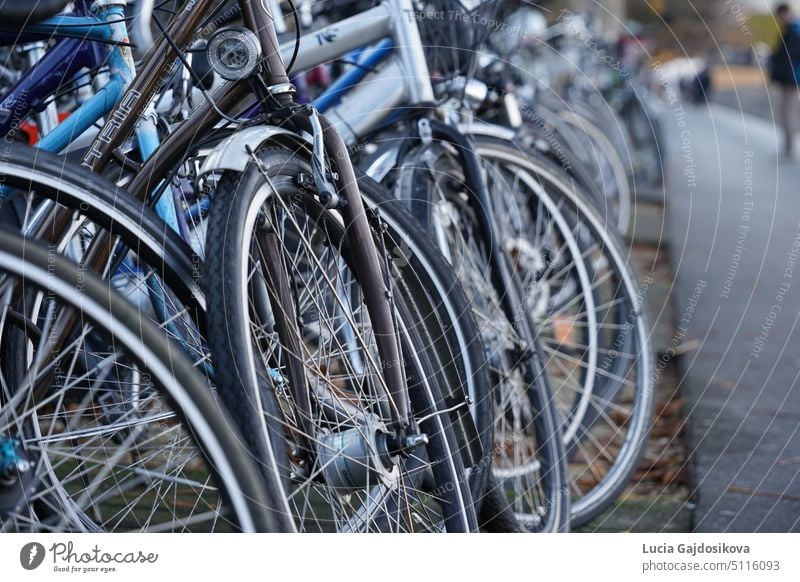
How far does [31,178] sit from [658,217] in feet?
19.3

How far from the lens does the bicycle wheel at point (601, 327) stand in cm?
248

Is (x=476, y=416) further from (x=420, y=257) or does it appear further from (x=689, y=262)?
(x=689, y=262)

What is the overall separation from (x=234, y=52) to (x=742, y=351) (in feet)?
8.73

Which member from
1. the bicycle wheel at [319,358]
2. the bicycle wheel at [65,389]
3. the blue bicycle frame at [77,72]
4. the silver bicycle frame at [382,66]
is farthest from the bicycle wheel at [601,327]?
the bicycle wheel at [65,389]

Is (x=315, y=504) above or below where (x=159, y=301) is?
below

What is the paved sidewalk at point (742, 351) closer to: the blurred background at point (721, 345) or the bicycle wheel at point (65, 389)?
the blurred background at point (721, 345)

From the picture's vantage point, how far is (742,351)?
375cm

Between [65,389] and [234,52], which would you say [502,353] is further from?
[65,389]

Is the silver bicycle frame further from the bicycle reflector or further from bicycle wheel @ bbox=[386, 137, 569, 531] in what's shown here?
the bicycle reflector

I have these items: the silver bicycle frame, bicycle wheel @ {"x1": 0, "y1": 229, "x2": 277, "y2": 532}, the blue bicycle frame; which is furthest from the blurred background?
bicycle wheel @ {"x1": 0, "y1": 229, "x2": 277, "y2": 532}

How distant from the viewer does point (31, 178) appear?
131 centimetres

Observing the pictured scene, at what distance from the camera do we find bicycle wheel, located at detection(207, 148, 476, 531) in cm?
137
